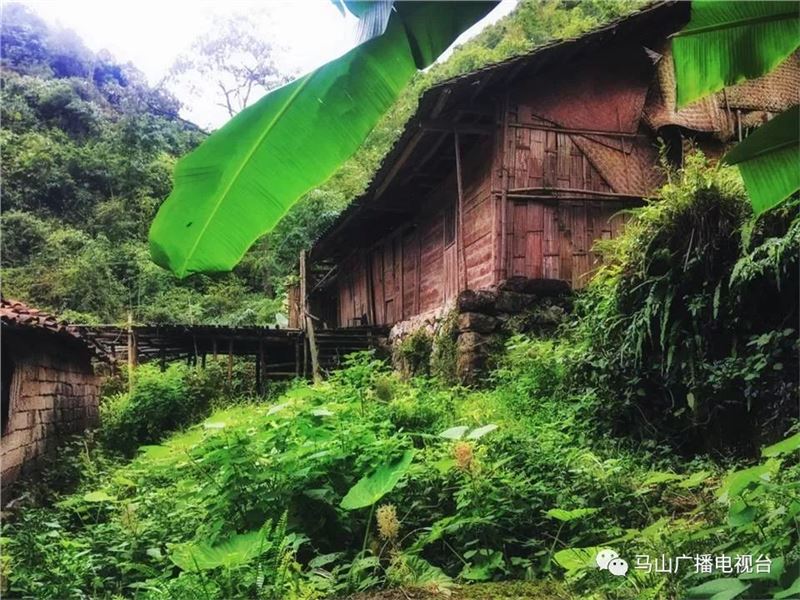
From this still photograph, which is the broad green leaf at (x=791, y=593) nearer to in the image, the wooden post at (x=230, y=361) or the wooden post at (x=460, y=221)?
the wooden post at (x=460, y=221)

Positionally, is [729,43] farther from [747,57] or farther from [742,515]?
[742,515]

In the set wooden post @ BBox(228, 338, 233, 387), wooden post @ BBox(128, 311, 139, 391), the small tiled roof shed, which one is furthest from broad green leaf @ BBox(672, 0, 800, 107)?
wooden post @ BBox(228, 338, 233, 387)

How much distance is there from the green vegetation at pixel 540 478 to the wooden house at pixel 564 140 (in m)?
2.46

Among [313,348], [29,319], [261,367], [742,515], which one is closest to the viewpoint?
[742,515]

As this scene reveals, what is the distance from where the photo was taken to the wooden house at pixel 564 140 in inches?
293

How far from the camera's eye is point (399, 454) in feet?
8.86

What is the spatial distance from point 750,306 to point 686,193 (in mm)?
982

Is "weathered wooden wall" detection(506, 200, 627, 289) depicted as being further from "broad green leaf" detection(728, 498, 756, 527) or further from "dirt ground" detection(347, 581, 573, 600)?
"broad green leaf" detection(728, 498, 756, 527)

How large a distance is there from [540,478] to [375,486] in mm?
1120

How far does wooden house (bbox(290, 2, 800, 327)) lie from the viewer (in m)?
7.44

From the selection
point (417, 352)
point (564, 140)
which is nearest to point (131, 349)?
point (417, 352)

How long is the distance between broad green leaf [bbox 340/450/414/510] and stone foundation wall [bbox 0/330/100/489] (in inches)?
175

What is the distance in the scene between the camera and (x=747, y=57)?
174cm

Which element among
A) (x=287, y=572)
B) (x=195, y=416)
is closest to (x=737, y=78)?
(x=287, y=572)
